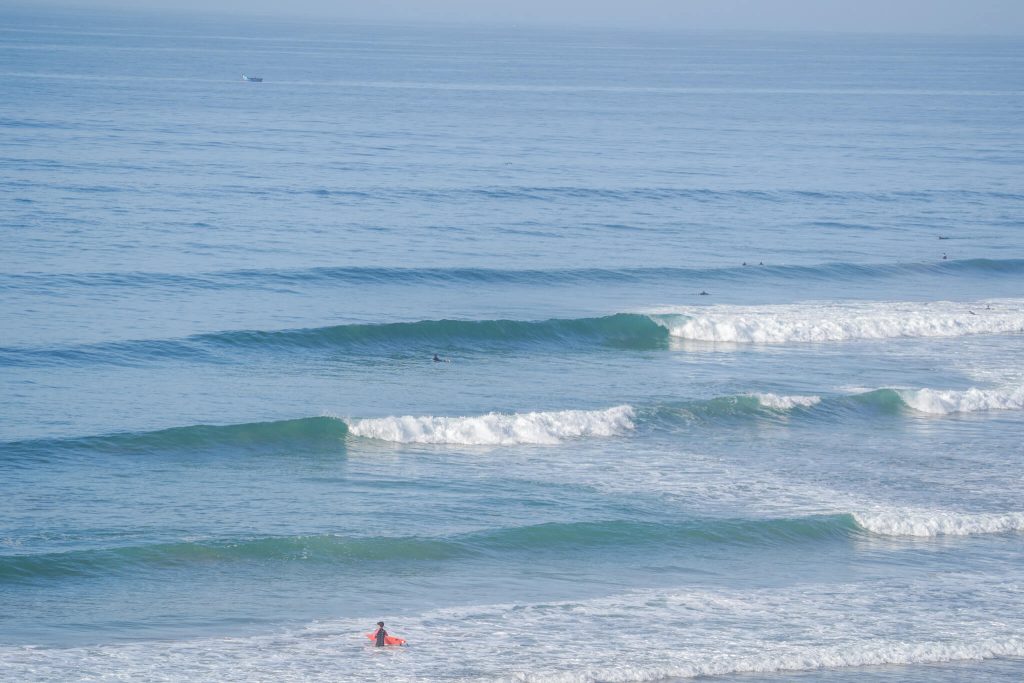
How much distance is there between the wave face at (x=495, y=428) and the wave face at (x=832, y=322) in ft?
26.6

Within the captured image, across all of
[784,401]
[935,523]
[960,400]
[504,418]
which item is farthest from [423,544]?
[960,400]

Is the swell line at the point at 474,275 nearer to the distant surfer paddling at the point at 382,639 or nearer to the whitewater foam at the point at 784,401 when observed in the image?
the whitewater foam at the point at 784,401

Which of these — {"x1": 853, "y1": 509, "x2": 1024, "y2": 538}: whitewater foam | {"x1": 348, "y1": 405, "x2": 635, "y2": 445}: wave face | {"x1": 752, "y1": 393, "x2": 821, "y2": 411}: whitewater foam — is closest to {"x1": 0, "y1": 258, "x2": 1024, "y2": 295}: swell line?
{"x1": 752, "y1": 393, "x2": 821, "y2": 411}: whitewater foam

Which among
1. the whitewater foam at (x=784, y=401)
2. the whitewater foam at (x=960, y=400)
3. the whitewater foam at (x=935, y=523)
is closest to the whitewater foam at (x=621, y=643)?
the whitewater foam at (x=935, y=523)

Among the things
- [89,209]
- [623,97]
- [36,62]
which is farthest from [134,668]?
[36,62]

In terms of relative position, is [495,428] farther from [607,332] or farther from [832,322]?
[832,322]

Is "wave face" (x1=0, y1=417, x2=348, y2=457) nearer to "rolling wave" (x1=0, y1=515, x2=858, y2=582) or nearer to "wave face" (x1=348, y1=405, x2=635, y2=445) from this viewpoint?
"wave face" (x1=348, y1=405, x2=635, y2=445)

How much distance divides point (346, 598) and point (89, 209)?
101 ft

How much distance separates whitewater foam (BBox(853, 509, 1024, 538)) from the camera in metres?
20.6

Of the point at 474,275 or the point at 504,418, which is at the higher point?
the point at 474,275

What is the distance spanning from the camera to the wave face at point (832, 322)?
1302 inches

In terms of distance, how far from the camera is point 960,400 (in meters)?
27.8

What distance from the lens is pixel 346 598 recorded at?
18000mm

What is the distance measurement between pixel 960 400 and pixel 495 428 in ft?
35.1
